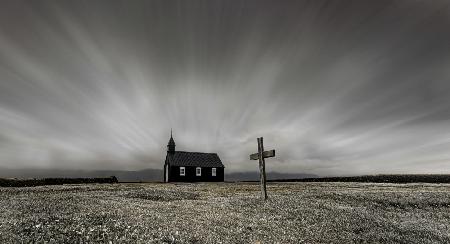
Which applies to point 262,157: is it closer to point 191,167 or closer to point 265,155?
point 265,155

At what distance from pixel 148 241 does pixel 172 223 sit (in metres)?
2.99

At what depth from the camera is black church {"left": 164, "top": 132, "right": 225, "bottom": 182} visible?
70500mm

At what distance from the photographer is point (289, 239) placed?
13523mm

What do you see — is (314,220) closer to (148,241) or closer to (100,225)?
(148,241)

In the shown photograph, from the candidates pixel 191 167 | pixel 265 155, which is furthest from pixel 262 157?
pixel 191 167

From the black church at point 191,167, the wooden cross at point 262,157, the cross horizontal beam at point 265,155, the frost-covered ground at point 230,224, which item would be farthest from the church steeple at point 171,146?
the frost-covered ground at point 230,224

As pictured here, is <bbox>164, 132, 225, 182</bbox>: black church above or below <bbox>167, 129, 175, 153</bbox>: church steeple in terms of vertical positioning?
below

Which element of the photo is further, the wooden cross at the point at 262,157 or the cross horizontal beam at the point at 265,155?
the wooden cross at the point at 262,157

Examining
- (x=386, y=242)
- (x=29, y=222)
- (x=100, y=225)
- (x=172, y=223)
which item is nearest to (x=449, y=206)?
(x=386, y=242)

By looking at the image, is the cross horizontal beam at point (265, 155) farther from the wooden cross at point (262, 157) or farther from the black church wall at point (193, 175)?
the black church wall at point (193, 175)

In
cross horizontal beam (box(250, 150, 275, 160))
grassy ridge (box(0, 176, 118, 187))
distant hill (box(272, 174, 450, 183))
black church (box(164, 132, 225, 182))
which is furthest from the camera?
black church (box(164, 132, 225, 182))

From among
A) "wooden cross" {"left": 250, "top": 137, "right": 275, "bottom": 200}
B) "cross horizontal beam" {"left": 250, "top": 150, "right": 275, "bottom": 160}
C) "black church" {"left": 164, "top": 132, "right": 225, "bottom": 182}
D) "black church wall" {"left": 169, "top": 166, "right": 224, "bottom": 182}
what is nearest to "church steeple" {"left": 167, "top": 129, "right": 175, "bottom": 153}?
"black church" {"left": 164, "top": 132, "right": 225, "bottom": 182}

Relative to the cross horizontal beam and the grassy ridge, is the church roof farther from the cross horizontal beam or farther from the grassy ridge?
the cross horizontal beam

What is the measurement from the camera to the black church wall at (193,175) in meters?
70.0
